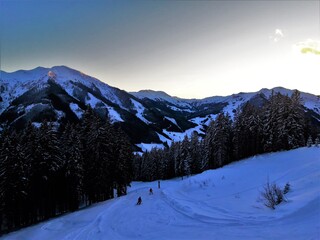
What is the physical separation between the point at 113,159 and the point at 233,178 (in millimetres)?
18702

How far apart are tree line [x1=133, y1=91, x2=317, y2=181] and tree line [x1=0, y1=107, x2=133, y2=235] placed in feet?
104

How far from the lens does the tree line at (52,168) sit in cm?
3694

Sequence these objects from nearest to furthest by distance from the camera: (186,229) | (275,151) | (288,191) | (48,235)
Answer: (186,229) < (288,191) < (48,235) < (275,151)

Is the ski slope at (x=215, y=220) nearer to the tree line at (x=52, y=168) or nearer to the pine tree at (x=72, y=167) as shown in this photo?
the tree line at (x=52, y=168)

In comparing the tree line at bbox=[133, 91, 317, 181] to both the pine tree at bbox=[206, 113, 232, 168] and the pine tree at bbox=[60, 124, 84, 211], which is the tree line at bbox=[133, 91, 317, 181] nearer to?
the pine tree at bbox=[206, 113, 232, 168]

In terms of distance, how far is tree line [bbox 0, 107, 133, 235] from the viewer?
36938mm

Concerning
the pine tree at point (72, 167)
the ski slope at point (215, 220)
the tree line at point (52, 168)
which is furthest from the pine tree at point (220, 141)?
the ski slope at point (215, 220)

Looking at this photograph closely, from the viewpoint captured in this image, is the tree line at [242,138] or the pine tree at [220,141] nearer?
the tree line at [242,138]

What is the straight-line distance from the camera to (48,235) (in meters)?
25.8

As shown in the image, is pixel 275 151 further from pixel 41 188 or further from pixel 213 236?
pixel 213 236

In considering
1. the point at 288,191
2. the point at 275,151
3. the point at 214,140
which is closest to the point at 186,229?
the point at 288,191

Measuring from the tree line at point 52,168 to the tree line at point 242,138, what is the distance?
31.8 meters

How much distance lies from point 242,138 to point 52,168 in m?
45.7

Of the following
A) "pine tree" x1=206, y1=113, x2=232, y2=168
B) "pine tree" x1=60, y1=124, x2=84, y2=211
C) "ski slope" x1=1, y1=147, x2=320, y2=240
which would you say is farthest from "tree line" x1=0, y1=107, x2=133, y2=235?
"pine tree" x1=206, y1=113, x2=232, y2=168
